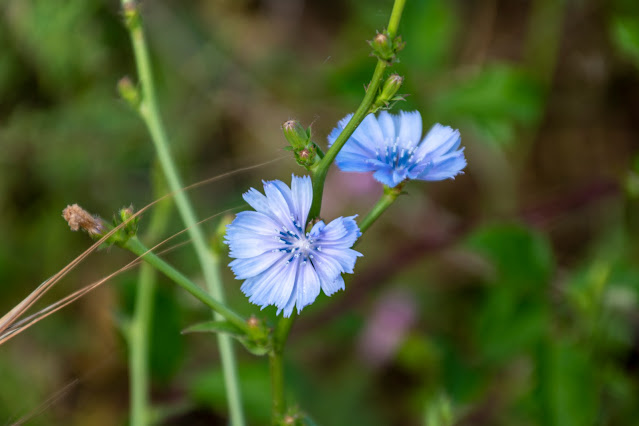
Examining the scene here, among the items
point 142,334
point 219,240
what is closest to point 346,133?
point 219,240

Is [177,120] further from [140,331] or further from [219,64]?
[140,331]

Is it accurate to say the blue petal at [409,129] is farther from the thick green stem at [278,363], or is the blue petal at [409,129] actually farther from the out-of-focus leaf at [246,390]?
the out-of-focus leaf at [246,390]

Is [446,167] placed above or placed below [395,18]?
Result: below

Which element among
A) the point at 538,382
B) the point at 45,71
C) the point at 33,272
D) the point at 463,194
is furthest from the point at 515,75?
the point at 33,272

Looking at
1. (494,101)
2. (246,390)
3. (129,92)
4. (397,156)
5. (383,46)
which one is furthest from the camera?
(494,101)

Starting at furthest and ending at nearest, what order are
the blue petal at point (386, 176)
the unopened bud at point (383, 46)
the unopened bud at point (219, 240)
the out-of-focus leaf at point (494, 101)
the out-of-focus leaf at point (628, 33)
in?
1. the out-of-focus leaf at point (494, 101)
2. the out-of-focus leaf at point (628, 33)
3. the unopened bud at point (219, 240)
4. the blue petal at point (386, 176)
5. the unopened bud at point (383, 46)

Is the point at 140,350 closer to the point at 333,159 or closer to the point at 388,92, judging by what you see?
the point at 333,159

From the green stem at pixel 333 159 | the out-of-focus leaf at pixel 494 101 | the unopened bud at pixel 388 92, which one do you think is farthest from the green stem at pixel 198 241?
the out-of-focus leaf at pixel 494 101
